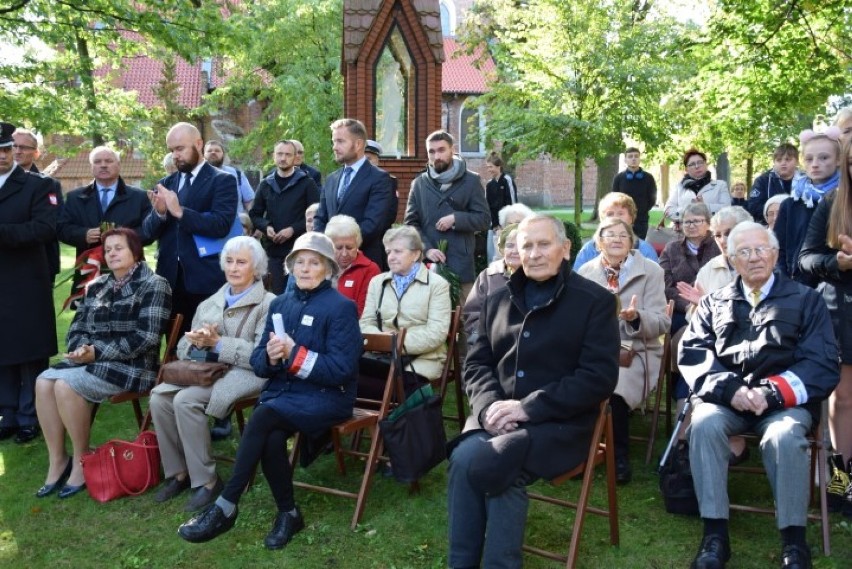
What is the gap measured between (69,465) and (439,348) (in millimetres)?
2472

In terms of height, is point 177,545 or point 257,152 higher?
point 257,152

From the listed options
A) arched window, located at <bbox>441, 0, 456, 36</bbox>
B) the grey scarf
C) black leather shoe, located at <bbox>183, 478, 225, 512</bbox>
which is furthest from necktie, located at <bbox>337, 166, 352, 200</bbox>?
arched window, located at <bbox>441, 0, 456, 36</bbox>

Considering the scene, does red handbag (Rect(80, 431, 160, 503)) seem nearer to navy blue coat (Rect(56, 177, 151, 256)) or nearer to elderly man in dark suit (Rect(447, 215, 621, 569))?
navy blue coat (Rect(56, 177, 151, 256))

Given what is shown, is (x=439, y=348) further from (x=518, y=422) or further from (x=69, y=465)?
(x=69, y=465)

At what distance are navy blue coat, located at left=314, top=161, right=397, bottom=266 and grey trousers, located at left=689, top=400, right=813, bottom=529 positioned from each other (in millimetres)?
2996

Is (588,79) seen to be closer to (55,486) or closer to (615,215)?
(615,215)

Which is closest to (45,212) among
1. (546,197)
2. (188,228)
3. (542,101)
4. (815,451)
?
(188,228)

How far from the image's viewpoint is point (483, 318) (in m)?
4.35

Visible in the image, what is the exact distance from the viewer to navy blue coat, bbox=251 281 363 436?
460cm

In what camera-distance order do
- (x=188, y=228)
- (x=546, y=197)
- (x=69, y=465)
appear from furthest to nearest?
(x=546, y=197) < (x=188, y=228) < (x=69, y=465)

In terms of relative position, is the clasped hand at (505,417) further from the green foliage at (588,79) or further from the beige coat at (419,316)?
the green foliage at (588,79)

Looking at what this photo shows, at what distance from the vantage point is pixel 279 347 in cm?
458

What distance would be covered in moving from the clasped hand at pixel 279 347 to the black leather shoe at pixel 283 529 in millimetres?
821

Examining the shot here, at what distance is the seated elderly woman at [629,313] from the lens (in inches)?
199
